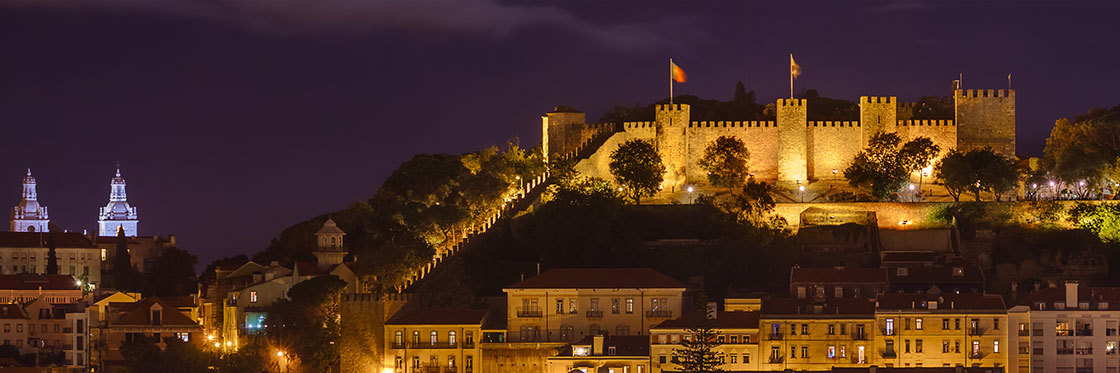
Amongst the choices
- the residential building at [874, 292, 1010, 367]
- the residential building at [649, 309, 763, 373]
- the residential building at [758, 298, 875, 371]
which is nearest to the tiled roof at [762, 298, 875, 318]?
the residential building at [758, 298, 875, 371]

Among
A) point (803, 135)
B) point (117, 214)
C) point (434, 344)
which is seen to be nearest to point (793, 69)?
point (803, 135)

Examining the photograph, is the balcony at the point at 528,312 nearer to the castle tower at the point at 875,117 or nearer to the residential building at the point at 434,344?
the residential building at the point at 434,344

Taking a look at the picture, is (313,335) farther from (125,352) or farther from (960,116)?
(960,116)

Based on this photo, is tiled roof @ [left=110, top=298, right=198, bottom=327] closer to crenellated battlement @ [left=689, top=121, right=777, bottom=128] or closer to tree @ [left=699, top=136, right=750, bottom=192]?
tree @ [left=699, top=136, right=750, bottom=192]

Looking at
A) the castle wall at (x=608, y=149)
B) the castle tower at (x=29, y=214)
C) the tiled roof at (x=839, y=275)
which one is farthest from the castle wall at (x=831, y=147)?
the castle tower at (x=29, y=214)

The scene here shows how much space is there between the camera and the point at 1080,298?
64.8m

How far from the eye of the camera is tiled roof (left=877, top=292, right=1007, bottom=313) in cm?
6344

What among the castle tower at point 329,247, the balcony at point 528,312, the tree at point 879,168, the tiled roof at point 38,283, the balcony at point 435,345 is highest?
the tree at point 879,168

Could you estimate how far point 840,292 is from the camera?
67.8 meters

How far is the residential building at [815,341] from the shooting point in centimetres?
6297

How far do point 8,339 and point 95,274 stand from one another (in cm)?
2079

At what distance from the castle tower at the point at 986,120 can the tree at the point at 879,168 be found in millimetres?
3133

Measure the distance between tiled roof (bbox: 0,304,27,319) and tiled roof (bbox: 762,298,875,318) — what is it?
98.3ft

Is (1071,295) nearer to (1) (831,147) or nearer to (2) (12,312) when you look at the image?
(1) (831,147)
